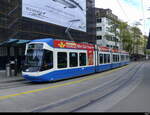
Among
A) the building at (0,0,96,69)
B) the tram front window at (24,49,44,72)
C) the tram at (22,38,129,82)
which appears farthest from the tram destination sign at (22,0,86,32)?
the tram front window at (24,49,44,72)

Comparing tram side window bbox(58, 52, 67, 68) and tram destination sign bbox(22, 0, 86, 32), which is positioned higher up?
tram destination sign bbox(22, 0, 86, 32)

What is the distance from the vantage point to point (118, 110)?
638cm

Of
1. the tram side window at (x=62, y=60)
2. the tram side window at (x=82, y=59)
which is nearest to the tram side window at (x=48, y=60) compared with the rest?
the tram side window at (x=62, y=60)

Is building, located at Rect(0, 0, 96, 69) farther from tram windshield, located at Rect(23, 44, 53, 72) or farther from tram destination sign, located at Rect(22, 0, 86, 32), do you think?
tram windshield, located at Rect(23, 44, 53, 72)

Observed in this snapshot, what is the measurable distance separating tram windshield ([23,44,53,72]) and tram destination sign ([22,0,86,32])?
19.4m

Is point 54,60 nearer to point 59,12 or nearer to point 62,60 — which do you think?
point 62,60

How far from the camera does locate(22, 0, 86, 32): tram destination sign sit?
1302 inches

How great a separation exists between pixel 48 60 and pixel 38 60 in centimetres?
72

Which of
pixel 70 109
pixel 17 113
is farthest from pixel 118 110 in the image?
pixel 17 113

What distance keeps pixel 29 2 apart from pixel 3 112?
29093 mm

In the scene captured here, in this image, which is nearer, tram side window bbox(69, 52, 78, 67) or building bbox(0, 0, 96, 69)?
A: tram side window bbox(69, 52, 78, 67)

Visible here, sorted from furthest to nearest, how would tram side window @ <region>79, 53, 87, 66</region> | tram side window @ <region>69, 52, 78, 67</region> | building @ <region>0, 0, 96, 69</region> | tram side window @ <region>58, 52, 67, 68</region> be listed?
building @ <region>0, 0, 96, 69</region> < tram side window @ <region>79, 53, 87, 66</region> < tram side window @ <region>69, 52, 78, 67</region> < tram side window @ <region>58, 52, 67, 68</region>

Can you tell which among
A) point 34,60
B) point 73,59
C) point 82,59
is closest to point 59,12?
point 82,59

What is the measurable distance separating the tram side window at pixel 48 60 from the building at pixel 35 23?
533 cm
